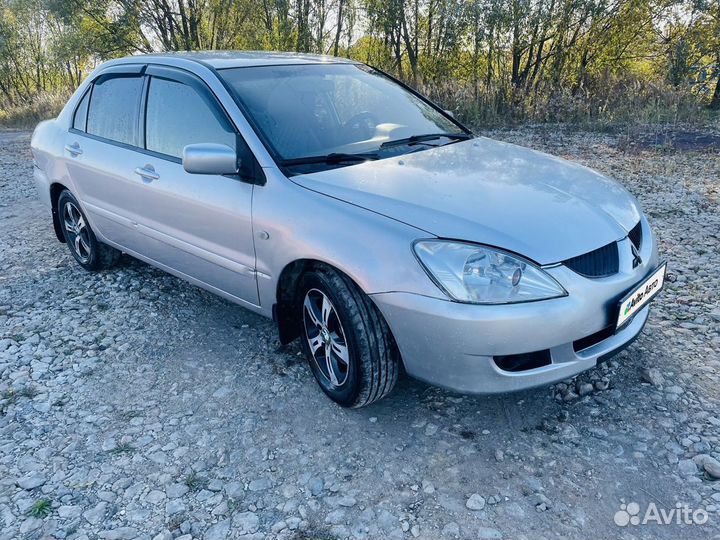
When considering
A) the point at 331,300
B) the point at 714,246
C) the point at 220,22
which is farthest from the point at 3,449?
the point at 220,22

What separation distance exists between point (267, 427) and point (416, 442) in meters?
0.72

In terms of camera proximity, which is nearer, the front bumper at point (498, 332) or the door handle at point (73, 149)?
the front bumper at point (498, 332)

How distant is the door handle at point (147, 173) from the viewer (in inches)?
138

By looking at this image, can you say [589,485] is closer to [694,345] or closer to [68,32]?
[694,345]

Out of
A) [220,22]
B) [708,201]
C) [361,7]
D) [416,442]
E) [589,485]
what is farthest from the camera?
[220,22]

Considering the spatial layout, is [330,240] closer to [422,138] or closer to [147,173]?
[422,138]

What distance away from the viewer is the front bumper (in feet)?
7.29

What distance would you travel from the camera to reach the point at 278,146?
2957 mm

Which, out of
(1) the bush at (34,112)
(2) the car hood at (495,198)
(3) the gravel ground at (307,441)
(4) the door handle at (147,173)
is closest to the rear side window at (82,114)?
(4) the door handle at (147,173)

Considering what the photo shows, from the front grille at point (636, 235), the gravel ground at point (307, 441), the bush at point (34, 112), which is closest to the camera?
the gravel ground at point (307, 441)

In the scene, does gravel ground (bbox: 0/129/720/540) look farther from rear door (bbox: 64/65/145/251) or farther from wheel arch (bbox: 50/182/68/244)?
wheel arch (bbox: 50/182/68/244)

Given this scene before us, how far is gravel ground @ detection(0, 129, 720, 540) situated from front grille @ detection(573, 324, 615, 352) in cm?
43

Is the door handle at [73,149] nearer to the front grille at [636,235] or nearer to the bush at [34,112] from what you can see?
the front grille at [636,235]

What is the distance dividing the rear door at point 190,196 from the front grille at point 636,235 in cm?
185
